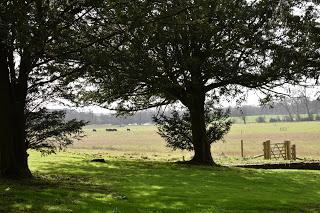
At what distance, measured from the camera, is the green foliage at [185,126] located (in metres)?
26.9

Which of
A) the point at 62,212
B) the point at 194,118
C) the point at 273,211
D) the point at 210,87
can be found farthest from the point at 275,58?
the point at 62,212

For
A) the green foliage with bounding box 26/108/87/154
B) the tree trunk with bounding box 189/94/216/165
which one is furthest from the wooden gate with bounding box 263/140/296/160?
the green foliage with bounding box 26/108/87/154

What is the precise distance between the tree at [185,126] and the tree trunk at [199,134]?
129 cm

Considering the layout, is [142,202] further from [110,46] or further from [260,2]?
[260,2]

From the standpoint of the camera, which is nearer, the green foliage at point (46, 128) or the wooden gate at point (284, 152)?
the green foliage at point (46, 128)

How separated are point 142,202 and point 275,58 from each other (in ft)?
42.9

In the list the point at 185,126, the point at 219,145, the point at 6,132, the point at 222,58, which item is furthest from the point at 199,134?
the point at 219,145

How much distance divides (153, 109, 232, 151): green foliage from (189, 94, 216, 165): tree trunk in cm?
127

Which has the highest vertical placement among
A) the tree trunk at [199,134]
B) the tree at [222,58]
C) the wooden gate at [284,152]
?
the tree at [222,58]

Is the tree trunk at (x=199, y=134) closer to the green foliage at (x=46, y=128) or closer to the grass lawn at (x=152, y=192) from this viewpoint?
the grass lawn at (x=152, y=192)

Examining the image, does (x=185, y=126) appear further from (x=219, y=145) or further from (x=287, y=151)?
(x=219, y=145)

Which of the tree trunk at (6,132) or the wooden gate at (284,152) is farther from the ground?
the tree trunk at (6,132)

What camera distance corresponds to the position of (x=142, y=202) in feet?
37.5

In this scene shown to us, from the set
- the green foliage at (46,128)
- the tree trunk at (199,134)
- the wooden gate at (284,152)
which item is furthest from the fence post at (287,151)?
the green foliage at (46,128)
